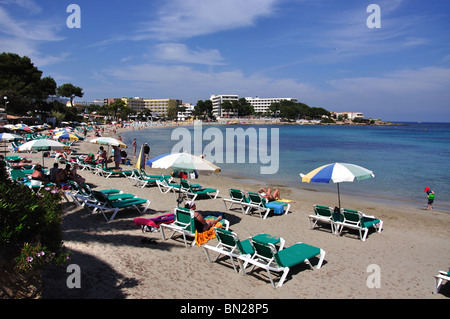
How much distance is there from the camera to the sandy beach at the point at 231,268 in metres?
4.63

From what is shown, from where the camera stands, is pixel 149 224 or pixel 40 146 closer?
pixel 149 224

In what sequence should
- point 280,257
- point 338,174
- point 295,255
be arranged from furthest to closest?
point 338,174 → point 295,255 → point 280,257

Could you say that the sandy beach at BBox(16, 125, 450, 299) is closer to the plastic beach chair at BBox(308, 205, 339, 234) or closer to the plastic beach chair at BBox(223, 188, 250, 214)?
the plastic beach chair at BBox(308, 205, 339, 234)

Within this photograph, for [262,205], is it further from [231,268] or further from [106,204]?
[106,204]

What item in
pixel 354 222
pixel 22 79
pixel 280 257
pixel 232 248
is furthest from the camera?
pixel 22 79

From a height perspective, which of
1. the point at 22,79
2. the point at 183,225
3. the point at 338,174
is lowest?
the point at 183,225

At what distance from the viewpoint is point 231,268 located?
5539 millimetres

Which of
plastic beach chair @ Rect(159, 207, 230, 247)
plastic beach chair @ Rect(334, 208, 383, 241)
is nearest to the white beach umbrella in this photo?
plastic beach chair @ Rect(159, 207, 230, 247)

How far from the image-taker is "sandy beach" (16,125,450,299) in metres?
4.63

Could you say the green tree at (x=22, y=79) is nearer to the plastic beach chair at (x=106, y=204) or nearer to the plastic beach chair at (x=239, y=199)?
the plastic beach chair at (x=106, y=204)

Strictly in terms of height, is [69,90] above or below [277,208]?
above

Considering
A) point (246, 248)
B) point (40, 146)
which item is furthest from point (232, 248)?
point (40, 146)

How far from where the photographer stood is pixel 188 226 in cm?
656
